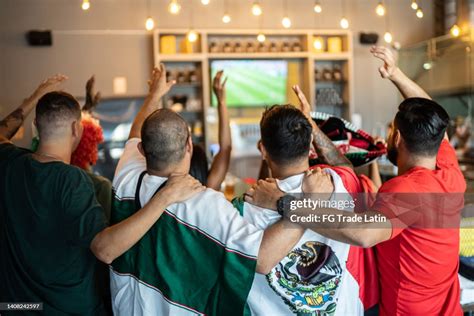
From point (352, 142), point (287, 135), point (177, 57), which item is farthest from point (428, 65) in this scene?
point (287, 135)

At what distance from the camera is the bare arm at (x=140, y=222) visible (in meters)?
1.54

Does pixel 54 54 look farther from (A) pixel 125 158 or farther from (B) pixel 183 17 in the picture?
(A) pixel 125 158

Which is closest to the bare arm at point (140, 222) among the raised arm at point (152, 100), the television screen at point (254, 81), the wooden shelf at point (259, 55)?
the raised arm at point (152, 100)

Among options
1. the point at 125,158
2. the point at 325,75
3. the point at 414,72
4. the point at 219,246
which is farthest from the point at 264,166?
the point at 414,72

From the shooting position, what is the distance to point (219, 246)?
5.17ft

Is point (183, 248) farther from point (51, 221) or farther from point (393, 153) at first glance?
point (393, 153)

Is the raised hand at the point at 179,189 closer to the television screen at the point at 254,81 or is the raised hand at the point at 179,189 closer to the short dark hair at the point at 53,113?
the short dark hair at the point at 53,113

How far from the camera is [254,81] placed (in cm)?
689

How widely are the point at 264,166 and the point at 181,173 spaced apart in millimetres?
1123

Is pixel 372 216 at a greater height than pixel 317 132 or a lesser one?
lesser

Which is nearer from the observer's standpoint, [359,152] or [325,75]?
[359,152]

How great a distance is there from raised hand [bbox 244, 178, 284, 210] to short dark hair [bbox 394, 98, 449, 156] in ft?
1.62

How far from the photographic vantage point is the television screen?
675 cm

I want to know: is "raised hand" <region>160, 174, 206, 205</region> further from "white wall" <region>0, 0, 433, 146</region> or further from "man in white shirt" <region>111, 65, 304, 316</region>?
"white wall" <region>0, 0, 433, 146</region>
